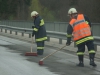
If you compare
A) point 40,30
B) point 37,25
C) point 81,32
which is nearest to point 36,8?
point 40,30

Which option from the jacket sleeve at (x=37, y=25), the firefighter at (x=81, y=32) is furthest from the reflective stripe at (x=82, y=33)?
the jacket sleeve at (x=37, y=25)

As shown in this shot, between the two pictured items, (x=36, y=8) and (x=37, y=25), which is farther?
(x=36, y=8)

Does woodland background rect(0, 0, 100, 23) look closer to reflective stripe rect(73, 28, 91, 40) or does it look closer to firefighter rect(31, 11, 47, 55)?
firefighter rect(31, 11, 47, 55)

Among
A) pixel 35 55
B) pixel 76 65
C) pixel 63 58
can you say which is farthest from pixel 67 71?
pixel 35 55

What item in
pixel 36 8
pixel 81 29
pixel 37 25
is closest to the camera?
pixel 81 29

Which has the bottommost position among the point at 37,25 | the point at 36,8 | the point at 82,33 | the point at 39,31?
the point at 39,31

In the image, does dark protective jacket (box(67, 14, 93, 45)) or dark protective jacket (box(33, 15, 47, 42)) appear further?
dark protective jacket (box(33, 15, 47, 42))

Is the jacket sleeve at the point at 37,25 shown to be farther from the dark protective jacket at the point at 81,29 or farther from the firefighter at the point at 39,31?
the dark protective jacket at the point at 81,29

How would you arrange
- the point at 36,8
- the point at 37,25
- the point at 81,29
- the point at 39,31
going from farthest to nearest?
the point at 36,8
the point at 39,31
the point at 37,25
the point at 81,29

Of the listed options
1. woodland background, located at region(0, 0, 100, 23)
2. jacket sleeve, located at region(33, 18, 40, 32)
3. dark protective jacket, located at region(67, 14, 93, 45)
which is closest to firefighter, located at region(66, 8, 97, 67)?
dark protective jacket, located at region(67, 14, 93, 45)

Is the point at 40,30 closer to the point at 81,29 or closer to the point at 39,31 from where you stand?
the point at 39,31

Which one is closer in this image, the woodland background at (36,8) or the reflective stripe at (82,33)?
the reflective stripe at (82,33)

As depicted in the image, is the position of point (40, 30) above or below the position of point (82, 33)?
below

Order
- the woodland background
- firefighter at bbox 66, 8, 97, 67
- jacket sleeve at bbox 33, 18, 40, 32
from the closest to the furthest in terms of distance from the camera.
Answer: firefighter at bbox 66, 8, 97, 67, jacket sleeve at bbox 33, 18, 40, 32, the woodland background
